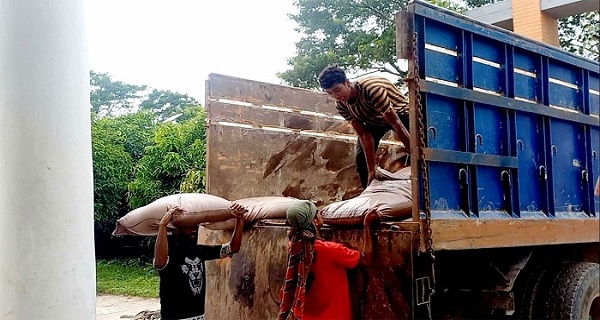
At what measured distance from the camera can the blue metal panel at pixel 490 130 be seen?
9.65 feet

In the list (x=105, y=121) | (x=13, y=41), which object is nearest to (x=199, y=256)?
(x=13, y=41)

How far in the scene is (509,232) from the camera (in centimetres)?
299

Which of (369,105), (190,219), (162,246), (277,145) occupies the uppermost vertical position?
(369,105)

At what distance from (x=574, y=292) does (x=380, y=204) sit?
1.42 m

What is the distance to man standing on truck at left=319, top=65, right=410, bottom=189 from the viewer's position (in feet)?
10.1

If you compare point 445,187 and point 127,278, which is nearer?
point 445,187

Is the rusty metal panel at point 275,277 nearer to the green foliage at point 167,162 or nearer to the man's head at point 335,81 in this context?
the man's head at point 335,81

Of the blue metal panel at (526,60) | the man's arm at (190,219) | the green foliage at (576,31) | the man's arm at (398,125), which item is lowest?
the man's arm at (190,219)

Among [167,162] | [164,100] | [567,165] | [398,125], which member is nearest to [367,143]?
[398,125]

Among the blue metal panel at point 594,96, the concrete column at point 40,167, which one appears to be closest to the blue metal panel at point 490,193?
the blue metal panel at point 594,96

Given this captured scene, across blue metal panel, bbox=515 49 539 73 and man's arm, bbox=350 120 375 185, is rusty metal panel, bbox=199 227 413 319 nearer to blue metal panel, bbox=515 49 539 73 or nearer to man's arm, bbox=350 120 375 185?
man's arm, bbox=350 120 375 185

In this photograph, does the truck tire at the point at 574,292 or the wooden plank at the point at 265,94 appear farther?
the wooden plank at the point at 265,94

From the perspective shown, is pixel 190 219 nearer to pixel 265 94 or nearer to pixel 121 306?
pixel 265 94

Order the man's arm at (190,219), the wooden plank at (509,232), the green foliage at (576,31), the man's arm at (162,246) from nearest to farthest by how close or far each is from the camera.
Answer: the wooden plank at (509,232), the man's arm at (162,246), the man's arm at (190,219), the green foliage at (576,31)
